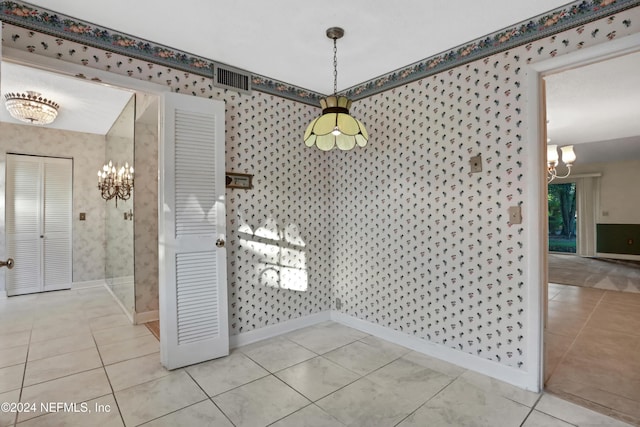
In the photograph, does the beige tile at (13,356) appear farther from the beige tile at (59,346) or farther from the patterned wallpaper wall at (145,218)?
the patterned wallpaper wall at (145,218)

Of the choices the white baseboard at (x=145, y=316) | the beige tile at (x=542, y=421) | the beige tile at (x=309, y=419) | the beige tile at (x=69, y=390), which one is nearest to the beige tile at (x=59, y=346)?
the white baseboard at (x=145, y=316)

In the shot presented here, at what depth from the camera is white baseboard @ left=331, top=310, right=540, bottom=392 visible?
2.26 metres

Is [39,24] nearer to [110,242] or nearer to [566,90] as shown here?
[110,242]

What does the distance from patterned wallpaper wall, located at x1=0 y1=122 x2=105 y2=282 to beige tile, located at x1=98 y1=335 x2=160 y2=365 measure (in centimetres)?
307

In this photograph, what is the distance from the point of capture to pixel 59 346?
2.96m

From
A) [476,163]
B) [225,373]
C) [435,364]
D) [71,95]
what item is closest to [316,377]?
[225,373]

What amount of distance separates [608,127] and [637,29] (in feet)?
13.7

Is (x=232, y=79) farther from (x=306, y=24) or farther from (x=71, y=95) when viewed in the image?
(x=71, y=95)

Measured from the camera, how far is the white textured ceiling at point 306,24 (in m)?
2.03

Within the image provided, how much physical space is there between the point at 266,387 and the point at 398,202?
1975 millimetres

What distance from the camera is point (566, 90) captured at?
339 cm

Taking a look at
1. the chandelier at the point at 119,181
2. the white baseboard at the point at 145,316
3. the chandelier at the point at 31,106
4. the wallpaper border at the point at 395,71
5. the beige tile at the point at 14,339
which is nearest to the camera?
the wallpaper border at the point at 395,71

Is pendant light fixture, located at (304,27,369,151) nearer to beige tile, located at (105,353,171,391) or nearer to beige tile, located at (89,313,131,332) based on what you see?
beige tile, located at (105,353,171,391)

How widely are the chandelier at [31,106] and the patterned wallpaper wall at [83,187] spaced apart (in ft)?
4.51
